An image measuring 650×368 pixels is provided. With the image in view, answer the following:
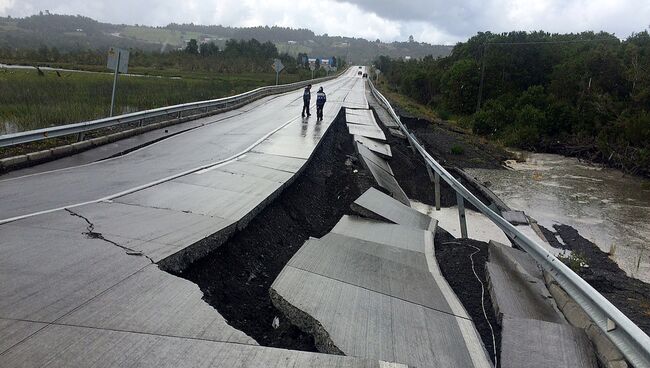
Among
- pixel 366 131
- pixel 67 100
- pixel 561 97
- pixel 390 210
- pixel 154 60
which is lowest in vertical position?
pixel 390 210

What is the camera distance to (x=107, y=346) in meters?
3.58

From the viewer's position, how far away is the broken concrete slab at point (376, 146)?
1781cm

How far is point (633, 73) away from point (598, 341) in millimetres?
36235

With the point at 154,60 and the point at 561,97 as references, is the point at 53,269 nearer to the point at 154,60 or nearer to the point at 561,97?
the point at 561,97

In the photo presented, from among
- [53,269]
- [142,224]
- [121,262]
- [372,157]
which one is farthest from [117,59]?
[53,269]

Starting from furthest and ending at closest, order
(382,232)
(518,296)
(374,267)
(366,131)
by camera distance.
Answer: (366,131) → (382,232) → (374,267) → (518,296)

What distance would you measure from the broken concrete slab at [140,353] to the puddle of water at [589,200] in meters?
9.83

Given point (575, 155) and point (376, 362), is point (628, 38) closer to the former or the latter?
point (575, 155)

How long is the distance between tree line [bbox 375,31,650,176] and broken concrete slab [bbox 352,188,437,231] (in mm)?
19852

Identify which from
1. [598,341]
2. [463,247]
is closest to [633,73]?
[463,247]

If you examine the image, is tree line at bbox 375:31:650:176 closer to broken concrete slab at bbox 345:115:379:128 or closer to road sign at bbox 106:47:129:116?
broken concrete slab at bbox 345:115:379:128

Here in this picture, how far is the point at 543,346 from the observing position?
4.41m

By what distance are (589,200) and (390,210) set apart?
43.0 ft

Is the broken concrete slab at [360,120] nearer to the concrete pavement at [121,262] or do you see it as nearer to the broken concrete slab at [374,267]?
the concrete pavement at [121,262]
